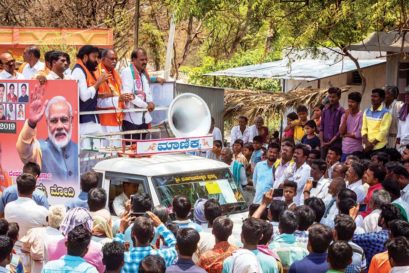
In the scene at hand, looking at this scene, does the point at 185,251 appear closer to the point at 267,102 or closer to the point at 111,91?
the point at 111,91

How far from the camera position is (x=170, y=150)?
9789mm

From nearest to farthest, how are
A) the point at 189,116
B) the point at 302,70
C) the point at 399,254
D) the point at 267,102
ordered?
1. the point at 399,254
2. the point at 189,116
3. the point at 267,102
4. the point at 302,70

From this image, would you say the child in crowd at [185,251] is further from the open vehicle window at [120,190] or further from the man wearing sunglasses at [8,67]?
the man wearing sunglasses at [8,67]

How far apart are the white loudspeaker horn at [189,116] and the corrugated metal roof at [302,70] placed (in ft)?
19.3

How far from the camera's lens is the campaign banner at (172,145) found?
9.56 meters

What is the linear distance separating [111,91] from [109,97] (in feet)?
0.56

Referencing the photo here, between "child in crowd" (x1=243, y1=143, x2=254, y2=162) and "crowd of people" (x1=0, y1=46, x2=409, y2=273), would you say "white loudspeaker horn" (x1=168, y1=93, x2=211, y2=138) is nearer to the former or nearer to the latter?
"crowd of people" (x1=0, y1=46, x2=409, y2=273)

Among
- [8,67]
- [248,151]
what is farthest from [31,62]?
[248,151]

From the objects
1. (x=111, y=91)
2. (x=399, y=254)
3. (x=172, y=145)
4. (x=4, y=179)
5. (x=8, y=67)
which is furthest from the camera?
(x=8, y=67)

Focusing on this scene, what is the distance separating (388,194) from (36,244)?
3374 mm

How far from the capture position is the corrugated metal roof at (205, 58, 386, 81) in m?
16.7

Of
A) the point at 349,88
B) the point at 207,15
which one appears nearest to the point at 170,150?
the point at 207,15

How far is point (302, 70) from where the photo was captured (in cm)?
1747

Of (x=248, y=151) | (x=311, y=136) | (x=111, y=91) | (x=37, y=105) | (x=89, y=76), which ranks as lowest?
(x=248, y=151)
